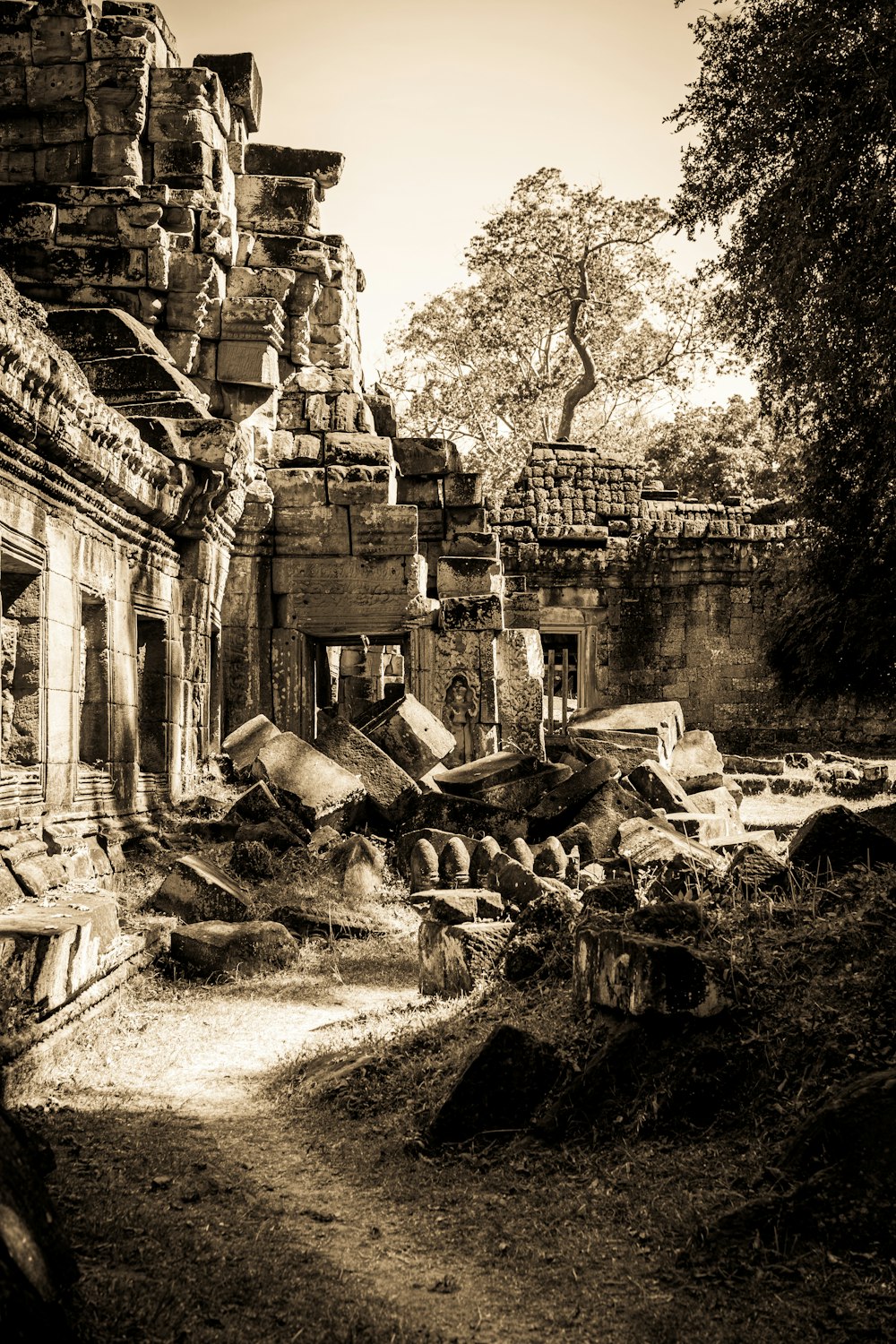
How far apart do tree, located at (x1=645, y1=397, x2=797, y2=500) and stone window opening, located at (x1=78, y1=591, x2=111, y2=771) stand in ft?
68.9

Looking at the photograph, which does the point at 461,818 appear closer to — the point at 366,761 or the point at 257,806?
the point at 366,761

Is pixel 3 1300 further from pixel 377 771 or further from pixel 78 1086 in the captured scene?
pixel 377 771

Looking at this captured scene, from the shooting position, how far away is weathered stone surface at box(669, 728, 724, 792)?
1326cm

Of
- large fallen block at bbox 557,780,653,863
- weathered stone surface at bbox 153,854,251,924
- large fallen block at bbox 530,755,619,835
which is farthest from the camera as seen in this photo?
large fallen block at bbox 530,755,619,835

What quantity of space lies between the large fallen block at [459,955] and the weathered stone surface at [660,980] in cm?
162

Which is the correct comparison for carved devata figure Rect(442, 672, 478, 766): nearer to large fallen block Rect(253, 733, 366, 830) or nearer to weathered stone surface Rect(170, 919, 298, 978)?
large fallen block Rect(253, 733, 366, 830)

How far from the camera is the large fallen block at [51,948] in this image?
4.73m

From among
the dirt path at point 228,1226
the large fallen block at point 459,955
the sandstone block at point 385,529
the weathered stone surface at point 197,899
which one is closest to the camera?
the dirt path at point 228,1226

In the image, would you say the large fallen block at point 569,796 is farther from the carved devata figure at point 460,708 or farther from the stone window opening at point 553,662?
the stone window opening at point 553,662

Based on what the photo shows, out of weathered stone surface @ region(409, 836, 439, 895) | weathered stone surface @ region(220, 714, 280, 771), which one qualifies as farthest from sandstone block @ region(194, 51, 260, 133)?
weathered stone surface @ region(409, 836, 439, 895)

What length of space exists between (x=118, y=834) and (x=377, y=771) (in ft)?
7.95

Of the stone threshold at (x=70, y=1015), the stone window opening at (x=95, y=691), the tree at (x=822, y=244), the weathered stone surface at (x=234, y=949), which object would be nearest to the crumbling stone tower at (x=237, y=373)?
Answer: the stone window opening at (x=95, y=691)

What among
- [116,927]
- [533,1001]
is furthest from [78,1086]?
[533,1001]

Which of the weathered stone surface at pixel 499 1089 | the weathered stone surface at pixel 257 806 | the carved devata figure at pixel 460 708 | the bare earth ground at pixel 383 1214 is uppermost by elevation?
the carved devata figure at pixel 460 708
